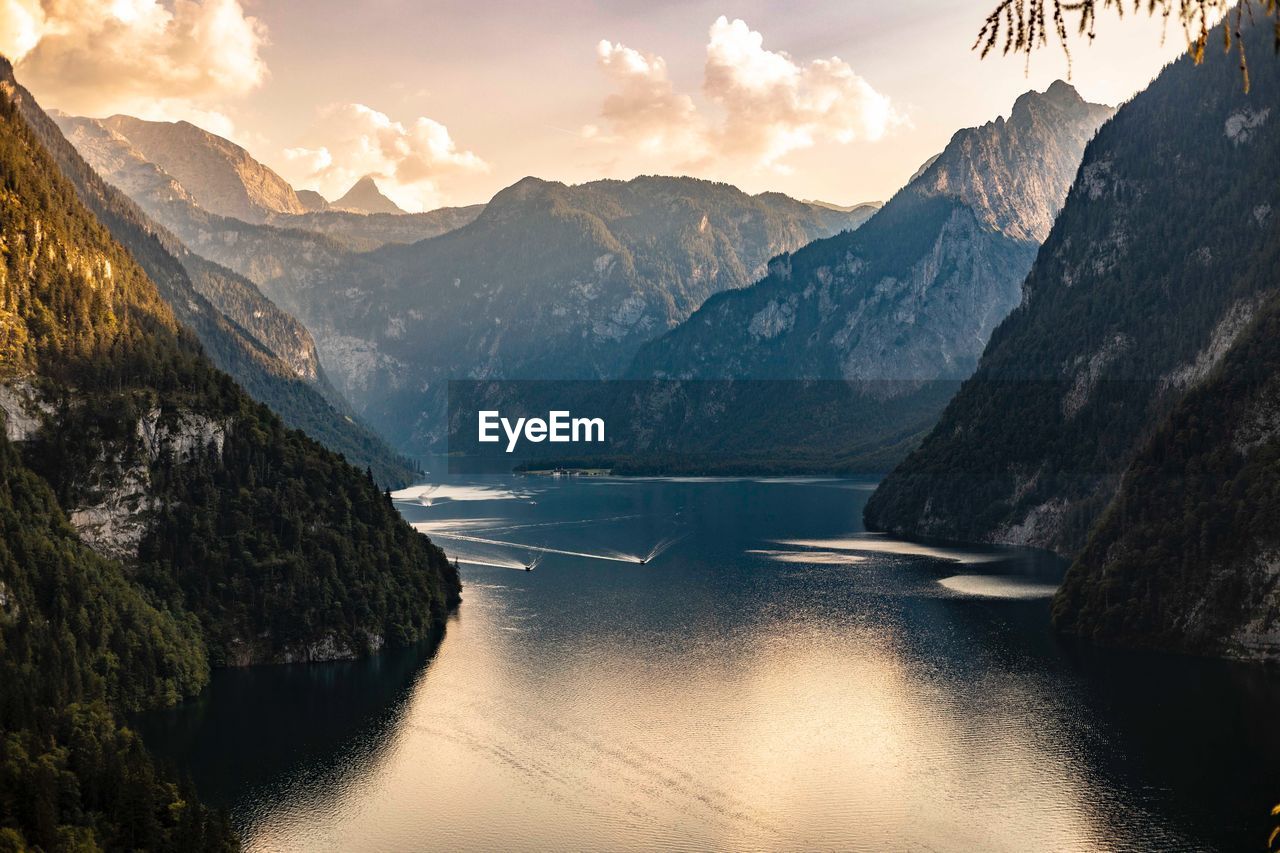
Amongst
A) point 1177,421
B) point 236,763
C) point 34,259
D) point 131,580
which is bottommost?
point 236,763

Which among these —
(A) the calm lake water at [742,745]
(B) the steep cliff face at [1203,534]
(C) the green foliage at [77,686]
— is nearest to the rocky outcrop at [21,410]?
(C) the green foliage at [77,686]

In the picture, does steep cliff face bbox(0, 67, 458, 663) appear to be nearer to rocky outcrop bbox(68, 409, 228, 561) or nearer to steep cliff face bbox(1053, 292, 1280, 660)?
rocky outcrop bbox(68, 409, 228, 561)

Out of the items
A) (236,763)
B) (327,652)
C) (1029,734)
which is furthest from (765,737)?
(327,652)

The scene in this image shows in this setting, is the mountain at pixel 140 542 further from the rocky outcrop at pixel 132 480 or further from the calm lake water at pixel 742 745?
the calm lake water at pixel 742 745

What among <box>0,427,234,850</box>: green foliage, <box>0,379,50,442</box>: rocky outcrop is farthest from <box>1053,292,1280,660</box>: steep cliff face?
<box>0,379,50,442</box>: rocky outcrop

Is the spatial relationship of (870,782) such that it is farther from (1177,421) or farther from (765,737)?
(1177,421)

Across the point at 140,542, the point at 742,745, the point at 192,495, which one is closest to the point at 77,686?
the point at 140,542
